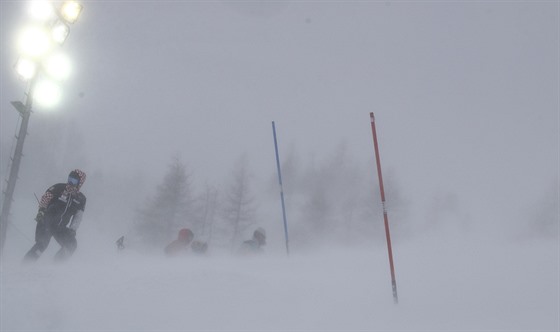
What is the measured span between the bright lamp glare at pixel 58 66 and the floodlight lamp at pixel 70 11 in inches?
29.2

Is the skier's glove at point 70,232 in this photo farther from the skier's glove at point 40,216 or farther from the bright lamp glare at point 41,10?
the bright lamp glare at point 41,10

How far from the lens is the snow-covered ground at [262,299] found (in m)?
5.21

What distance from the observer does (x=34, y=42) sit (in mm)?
8250

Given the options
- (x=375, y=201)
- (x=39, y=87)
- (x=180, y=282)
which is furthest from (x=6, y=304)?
(x=375, y=201)

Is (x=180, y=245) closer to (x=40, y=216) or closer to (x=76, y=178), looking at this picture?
(x=76, y=178)

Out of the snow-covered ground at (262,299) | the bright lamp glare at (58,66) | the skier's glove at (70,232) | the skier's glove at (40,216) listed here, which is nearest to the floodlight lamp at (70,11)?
the bright lamp glare at (58,66)

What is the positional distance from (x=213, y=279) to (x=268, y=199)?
48.8m

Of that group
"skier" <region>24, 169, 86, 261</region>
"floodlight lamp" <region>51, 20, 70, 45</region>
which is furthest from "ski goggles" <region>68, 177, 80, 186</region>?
"floodlight lamp" <region>51, 20, 70, 45</region>

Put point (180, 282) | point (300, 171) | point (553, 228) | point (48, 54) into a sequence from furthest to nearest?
point (300, 171) → point (553, 228) → point (48, 54) → point (180, 282)

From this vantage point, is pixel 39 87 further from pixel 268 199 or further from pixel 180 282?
pixel 268 199

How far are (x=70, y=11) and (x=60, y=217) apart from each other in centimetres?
421

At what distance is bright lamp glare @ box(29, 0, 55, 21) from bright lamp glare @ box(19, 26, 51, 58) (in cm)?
32

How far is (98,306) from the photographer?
534 cm

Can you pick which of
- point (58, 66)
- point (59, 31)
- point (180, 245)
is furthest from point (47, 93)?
point (180, 245)
